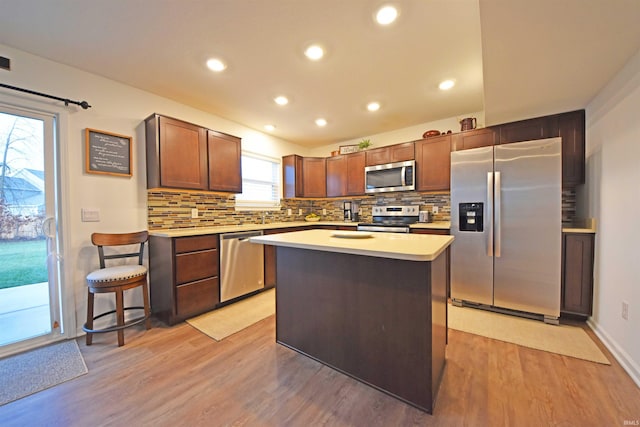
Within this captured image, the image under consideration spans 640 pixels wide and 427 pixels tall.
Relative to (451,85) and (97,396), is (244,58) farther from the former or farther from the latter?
(97,396)

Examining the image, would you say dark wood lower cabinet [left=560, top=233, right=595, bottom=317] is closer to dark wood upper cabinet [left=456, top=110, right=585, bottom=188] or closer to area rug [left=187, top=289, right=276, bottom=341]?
dark wood upper cabinet [left=456, top=110, right=585, bottom=188]

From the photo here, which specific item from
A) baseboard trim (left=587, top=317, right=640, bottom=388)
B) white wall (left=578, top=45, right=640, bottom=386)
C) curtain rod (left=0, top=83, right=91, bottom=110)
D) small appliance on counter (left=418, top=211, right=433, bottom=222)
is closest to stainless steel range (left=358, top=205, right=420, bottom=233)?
small appliance on counter (left=418, top=211, right=433, bottom=222)

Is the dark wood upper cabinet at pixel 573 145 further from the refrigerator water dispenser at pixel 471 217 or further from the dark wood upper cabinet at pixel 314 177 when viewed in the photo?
the dark wood upper cabinet at pixel 314 177

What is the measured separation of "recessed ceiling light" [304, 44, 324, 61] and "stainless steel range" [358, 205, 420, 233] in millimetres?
2270

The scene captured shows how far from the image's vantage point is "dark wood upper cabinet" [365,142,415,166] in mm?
3666

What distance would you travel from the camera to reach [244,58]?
2.12 meters

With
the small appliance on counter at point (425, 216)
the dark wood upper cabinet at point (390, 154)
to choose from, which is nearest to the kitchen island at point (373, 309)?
the small appliance on counter at point (425, 216)

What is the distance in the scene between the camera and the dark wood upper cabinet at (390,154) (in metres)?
3.67

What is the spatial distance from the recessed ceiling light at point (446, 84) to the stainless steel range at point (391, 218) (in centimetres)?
169

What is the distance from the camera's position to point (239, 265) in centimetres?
296

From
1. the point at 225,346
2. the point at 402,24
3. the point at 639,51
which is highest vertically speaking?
the point at 402,24

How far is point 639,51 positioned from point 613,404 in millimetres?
2235

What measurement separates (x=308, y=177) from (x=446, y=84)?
102 inches

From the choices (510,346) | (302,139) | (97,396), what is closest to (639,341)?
(510,346)
